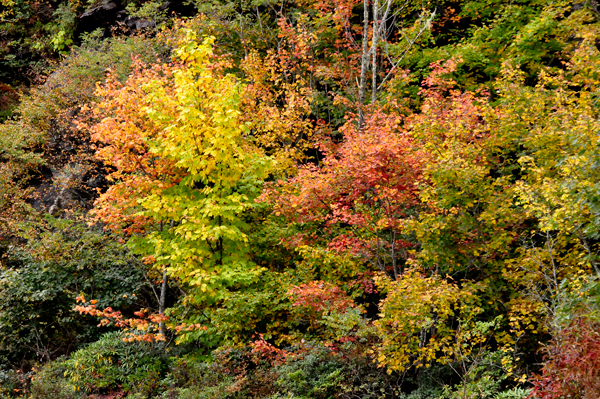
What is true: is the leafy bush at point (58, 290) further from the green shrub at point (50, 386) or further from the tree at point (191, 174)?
the tree at point (191, 174)

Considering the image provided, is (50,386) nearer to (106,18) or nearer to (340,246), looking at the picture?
(340,246)

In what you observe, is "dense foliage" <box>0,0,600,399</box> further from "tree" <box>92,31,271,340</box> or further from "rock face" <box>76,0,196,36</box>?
"rock face" <box>76,0,196,36</box>

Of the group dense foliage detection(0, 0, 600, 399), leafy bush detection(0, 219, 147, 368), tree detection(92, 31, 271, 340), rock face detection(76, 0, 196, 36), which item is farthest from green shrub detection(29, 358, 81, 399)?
rock face detection(76, 0, 196, 36)

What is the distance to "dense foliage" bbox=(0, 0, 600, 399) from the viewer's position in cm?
696

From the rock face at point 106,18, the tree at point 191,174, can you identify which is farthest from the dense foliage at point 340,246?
the rock face at point 106,18

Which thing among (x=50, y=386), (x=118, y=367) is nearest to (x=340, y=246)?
(x=118, y=367)

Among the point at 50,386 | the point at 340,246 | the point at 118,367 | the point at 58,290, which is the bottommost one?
the point at 118,367

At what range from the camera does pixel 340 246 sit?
28.4ft

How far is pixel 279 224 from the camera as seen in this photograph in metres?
10.5

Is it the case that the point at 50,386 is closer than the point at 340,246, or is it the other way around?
the point at 340,246

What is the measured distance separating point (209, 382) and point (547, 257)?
624 cm

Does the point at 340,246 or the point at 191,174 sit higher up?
the point at 191,174

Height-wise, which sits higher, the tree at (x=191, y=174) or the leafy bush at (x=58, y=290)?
the tree at (x=191, y=174)

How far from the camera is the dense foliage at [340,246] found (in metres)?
6.96
